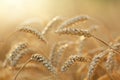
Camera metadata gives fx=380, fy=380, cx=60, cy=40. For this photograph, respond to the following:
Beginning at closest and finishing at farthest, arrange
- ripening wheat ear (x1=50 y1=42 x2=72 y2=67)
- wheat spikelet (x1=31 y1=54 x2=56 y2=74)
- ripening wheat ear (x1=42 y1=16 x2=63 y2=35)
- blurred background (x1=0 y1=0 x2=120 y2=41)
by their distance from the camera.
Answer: wheat spikelet (x1=31 y1=54 x2=56 y2=74) < ripening wheat ear (x1=50 y1=42 x2=72 y2=67) < ripening wheat ear (x1=42 y1=16 x2=63 y2=35) < blurred background (x1=0 y1=0 x2=120 y2=41)

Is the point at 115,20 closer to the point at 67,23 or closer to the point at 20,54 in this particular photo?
the point at 67,23

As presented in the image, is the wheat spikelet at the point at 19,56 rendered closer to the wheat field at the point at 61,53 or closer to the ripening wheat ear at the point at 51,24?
the wheat field at the point at 61,53

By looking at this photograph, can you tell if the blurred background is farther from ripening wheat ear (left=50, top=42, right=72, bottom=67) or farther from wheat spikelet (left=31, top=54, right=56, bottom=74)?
wheat spikelet (left=31, top=54, right=56, bottom=74)

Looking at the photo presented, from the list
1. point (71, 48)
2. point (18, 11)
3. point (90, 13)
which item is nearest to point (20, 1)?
point (18, 11)

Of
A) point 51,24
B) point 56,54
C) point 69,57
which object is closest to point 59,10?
point 51,24

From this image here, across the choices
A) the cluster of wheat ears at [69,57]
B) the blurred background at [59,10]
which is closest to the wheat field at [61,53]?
the cluster of wheat ears at [69,57]

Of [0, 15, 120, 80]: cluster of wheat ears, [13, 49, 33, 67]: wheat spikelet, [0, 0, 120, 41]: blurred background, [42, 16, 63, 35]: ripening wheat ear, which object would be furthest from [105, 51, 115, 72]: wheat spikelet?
[0, 0, 120, 41]: blurred background
